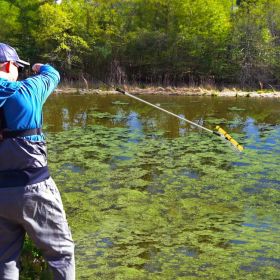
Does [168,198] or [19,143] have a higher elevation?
[19,143]

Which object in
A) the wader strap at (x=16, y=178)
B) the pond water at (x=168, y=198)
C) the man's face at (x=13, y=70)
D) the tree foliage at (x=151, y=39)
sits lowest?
the pond water at (x=168, y=198)

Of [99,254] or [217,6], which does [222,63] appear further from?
[99,254]

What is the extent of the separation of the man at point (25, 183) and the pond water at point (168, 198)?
1878 millimetres

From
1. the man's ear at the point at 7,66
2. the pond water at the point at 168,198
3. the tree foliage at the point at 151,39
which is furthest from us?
the tree foliage at the point at 151,39

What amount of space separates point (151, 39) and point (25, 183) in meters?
30.8

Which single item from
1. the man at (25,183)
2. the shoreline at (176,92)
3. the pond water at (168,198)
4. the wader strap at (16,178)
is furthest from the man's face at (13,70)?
the shoreline at (176,92)

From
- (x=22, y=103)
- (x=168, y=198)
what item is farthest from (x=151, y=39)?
(x=22, y=103)

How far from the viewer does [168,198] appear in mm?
7465

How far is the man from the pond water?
188 cm

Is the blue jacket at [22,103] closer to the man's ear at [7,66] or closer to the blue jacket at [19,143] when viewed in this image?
the blue jacket at [19,143]

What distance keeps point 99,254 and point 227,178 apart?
4046mm

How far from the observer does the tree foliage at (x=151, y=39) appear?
31.9 meters

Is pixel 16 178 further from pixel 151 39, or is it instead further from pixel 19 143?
pixel 151 39

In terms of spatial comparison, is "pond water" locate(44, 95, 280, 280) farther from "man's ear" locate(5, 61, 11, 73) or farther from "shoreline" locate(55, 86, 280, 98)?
"shoreline" locate(55, 86, 280, 98)
